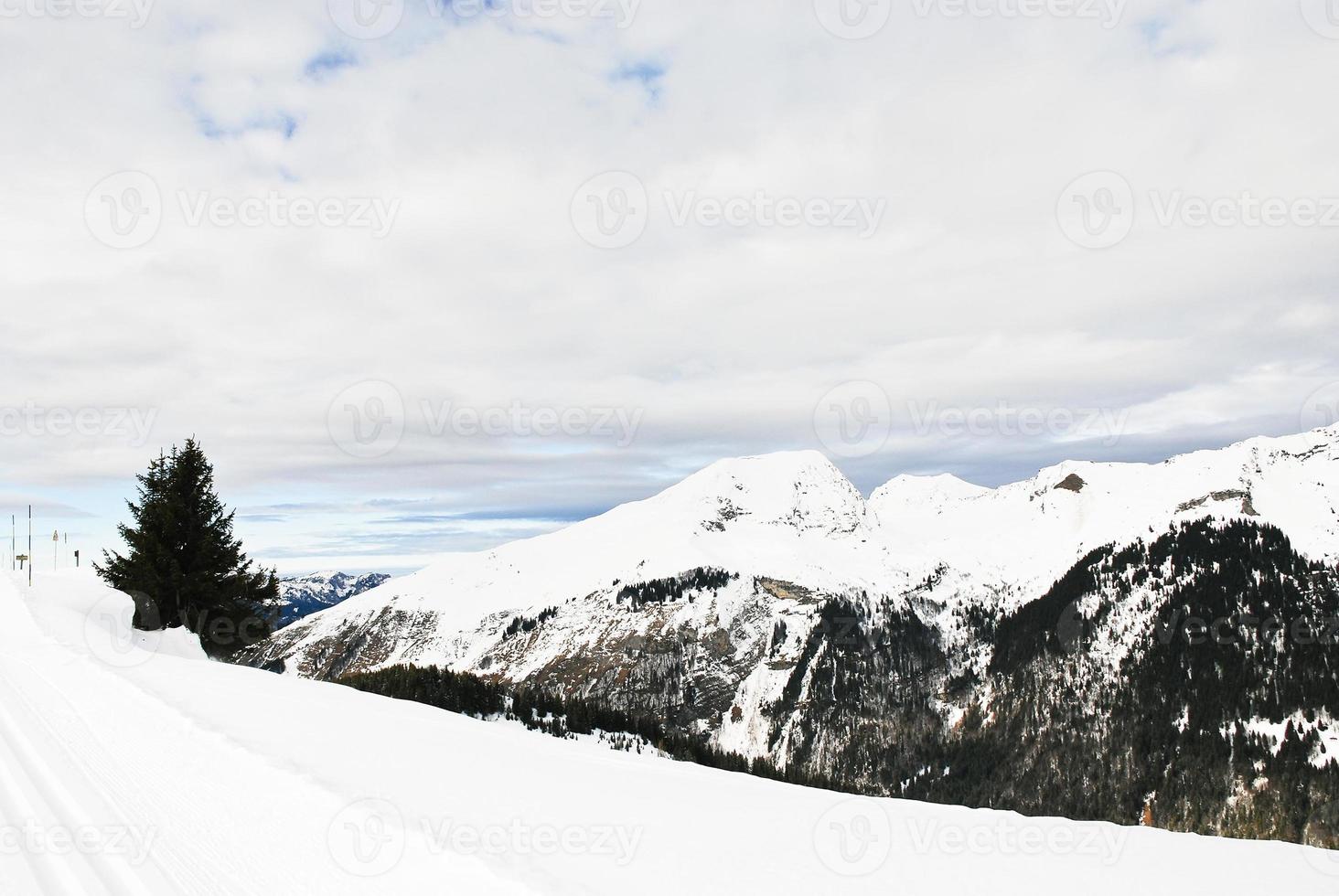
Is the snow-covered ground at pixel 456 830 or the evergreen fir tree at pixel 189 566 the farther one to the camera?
the evergreen fir tree at pixel 189 566

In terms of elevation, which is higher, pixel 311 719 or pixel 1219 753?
pixel 311 719

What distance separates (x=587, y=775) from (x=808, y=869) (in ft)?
15.3

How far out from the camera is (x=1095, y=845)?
808cm

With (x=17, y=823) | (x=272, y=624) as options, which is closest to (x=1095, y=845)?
(x=17, y=823)

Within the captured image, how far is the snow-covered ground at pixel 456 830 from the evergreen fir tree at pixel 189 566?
896 inches

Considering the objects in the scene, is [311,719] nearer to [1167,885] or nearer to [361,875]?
[361,875]

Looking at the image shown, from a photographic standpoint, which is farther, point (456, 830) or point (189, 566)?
point (189, 566)

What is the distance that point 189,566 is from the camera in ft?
109

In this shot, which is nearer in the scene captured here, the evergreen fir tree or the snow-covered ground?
the snow-covered ground

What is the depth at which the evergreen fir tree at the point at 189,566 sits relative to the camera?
106 ft

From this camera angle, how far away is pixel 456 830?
24.0 ft

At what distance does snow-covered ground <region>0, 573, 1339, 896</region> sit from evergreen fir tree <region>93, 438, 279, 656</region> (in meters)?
22.8

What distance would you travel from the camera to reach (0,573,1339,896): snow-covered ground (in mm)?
6684

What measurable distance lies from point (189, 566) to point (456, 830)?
3221cm
